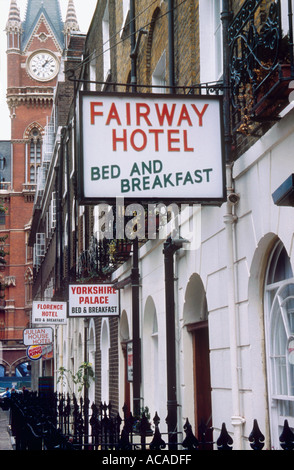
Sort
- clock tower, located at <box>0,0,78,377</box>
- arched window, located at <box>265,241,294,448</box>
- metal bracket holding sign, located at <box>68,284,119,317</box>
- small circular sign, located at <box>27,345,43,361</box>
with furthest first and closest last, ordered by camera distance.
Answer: clock tower, located at <box>0,0,78,377</box> < small circular sign, located at <box>27,345,43,361</box> < metal bracket holding sign, located at <box>68,284,119,317</box> < arched window, located at <box>265,241,294,448</box>

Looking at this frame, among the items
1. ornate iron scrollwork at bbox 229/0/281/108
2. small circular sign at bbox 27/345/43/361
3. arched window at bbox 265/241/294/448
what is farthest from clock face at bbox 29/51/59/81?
arched window at bbox 265/241/294/448

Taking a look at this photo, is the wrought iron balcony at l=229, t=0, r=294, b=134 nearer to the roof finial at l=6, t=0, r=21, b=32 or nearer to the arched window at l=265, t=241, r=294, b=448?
the arched window at l=265, t=241, r=294, b=448

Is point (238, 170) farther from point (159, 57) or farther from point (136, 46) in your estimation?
point (136, 46)

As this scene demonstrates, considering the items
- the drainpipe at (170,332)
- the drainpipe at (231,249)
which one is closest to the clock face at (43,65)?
the drainpipe at (170,332)

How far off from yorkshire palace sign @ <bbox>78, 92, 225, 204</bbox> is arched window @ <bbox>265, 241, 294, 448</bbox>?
1081 mm

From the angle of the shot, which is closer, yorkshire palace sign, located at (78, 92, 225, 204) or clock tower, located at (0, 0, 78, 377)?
yorkshire palace sign, located at (78, 92, 225, 204)

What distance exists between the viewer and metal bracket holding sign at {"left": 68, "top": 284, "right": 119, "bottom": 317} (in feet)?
49.7

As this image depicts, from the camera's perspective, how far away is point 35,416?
10297 millimetres

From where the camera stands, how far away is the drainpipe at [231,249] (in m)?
7.15

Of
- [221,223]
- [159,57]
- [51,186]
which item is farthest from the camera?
[51,186]

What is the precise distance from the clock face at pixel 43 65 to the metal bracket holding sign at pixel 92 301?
72.3 meters

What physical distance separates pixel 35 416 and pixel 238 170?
5018mm

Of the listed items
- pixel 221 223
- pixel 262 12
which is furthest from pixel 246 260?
pixel 262 12

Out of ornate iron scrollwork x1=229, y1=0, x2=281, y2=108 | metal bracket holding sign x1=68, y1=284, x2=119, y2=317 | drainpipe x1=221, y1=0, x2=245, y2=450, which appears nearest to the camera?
ornate iron scrollwork x1=229, y1=0, x2=281, y2=108
